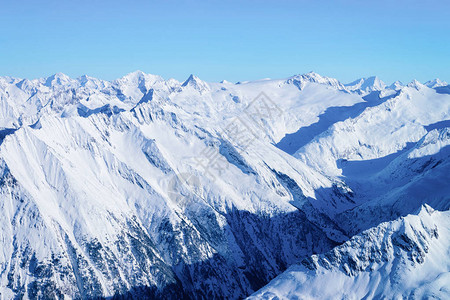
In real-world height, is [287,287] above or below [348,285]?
above

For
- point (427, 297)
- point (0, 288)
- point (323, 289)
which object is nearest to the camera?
point (427, 297)

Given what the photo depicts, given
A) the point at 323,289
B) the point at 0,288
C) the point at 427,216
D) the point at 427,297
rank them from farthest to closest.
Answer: the point at 0,288, the point at 427,216, the point at 323,289, the point at 427,297

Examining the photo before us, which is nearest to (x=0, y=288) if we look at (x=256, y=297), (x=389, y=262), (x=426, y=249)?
(x=256, y=297)

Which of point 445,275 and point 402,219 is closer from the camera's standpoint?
point 445,275

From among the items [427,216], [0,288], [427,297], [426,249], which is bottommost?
[427,297]

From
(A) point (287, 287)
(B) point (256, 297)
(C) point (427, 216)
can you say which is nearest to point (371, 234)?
(C) point (427, 216)

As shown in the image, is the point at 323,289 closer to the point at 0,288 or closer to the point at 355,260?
the point at 355,260
